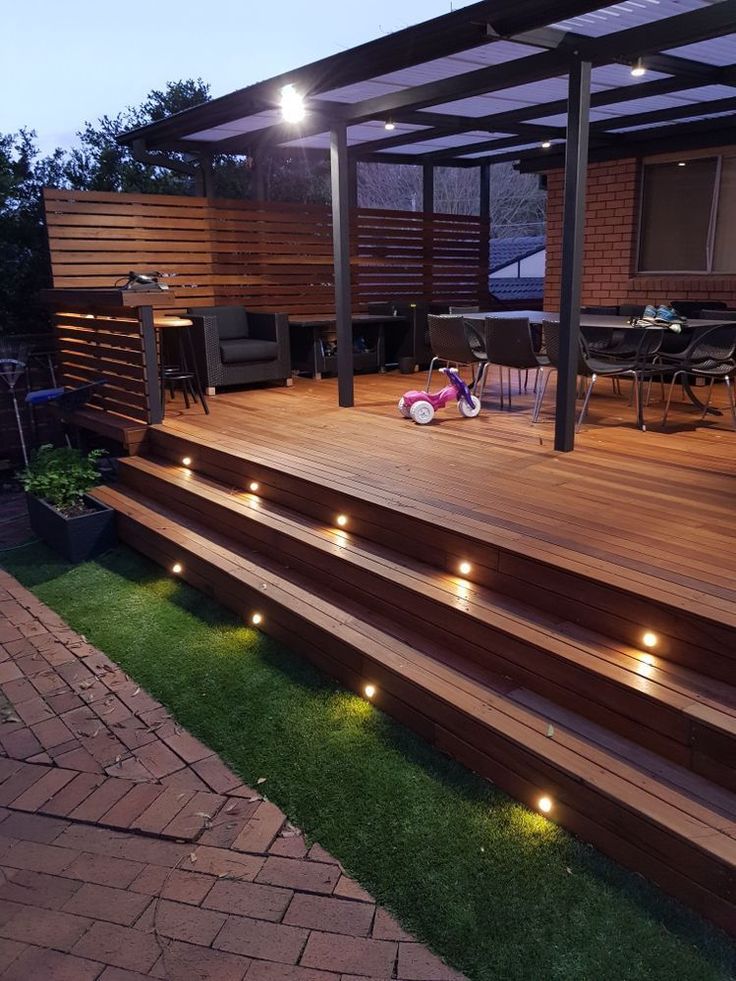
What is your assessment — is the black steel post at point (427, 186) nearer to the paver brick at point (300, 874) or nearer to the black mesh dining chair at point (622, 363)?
the black mesh dining chair at point (622, 363)

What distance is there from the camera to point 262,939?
7.83 ft

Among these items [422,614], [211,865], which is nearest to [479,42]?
[422,614]

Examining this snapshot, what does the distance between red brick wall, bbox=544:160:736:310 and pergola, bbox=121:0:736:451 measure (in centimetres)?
26

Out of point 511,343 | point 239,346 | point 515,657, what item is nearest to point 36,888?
point 515,657

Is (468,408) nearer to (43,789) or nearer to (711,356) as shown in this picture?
(711,356)

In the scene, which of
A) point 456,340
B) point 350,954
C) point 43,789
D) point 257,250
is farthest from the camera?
point 257,250

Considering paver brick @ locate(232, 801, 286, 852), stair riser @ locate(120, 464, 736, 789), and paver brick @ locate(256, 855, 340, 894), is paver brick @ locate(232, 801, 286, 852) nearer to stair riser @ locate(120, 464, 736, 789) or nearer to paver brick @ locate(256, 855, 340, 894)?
paver brick @ locate(256, 855, 340, 894)

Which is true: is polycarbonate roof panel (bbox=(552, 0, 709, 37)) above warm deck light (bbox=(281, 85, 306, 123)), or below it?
above

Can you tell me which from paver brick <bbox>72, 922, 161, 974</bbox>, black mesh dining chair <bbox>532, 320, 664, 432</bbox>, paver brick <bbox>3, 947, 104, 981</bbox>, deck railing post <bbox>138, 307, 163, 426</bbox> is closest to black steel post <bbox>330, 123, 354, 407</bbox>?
deck railing post <bbox>138, 307, 163, 426</bbox>

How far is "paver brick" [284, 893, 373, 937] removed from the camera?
94.8 inches

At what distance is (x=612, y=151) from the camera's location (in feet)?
29.9

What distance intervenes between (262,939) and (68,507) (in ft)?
14.2

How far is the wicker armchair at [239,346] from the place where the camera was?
8.20 m

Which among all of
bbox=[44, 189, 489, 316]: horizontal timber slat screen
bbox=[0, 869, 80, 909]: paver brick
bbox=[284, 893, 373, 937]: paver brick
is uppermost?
bbox=[44, 189, 489, 316]: horizontal timber slat screen
